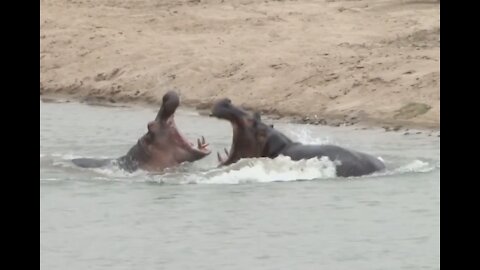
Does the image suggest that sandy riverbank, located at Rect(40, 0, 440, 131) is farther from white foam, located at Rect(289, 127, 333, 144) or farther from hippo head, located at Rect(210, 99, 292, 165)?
hippo head, located at Rect(210, 99, 292, 165)

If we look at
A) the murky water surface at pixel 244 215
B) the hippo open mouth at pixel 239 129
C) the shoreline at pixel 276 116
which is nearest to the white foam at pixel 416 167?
the murky water surface at pixel 244 215

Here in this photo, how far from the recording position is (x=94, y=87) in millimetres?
20234

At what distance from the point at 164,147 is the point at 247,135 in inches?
28.8

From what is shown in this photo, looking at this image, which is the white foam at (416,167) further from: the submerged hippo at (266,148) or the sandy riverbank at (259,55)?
the sandy riverbank at (259,55)

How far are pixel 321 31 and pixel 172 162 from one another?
8147mm

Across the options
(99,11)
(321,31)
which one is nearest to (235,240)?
(321,31)

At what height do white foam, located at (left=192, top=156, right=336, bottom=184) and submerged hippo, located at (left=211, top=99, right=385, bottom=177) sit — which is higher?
submerged hippo, located at (left=211, top=99, right=385, bottom=177)

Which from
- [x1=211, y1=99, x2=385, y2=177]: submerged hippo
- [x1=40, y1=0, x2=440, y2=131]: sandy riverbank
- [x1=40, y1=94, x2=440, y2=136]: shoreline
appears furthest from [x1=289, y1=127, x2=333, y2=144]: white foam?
[x1=211, y1=99, x2=385, y2=177]: submerged hippo

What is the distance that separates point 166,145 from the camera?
1229 cm

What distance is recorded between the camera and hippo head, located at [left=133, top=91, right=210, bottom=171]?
12.1 metres

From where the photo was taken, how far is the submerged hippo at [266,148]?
1194 cm

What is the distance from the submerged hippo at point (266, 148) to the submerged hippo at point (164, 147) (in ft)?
0.91

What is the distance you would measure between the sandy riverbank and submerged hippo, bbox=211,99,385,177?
142 inches

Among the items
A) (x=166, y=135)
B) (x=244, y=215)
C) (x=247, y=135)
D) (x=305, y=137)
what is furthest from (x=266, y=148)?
(x=305, y=137)
